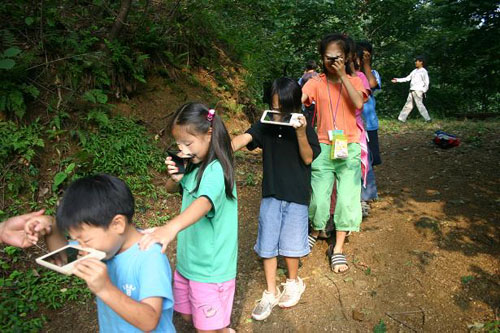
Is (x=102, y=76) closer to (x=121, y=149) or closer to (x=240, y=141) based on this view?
(x=121, y=149)

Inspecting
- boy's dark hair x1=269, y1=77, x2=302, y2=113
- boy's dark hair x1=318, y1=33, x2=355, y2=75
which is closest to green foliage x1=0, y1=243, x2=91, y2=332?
boy's dark hair x1=269, y1=77, x2=302, y2=113

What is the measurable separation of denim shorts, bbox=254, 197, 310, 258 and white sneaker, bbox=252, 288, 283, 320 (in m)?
0.35

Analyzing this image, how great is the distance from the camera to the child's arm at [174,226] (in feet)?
5.19

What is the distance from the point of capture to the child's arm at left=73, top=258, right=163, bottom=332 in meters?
1.32

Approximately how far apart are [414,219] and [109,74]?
4483 millimetres

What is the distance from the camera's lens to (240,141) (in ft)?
9.60

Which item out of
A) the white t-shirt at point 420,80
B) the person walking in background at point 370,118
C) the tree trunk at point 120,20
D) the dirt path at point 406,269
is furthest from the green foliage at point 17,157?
the white t-shirt at point 420,80

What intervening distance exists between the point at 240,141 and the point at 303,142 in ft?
1.55

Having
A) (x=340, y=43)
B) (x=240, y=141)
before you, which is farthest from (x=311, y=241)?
(x=340, y=43)

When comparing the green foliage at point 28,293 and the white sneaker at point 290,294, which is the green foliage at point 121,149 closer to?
the green foliage at point 28,293

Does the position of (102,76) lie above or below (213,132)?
above

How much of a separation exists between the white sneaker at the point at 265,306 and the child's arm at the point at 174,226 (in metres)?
1.58

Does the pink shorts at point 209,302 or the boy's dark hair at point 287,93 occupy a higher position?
the boy's dark hair at point 287,93

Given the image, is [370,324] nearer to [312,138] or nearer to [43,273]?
[312,138]
